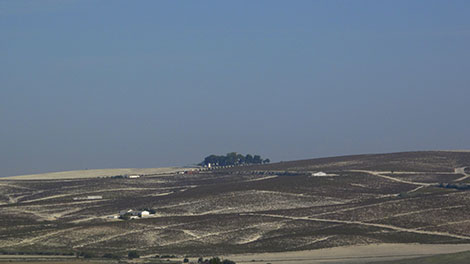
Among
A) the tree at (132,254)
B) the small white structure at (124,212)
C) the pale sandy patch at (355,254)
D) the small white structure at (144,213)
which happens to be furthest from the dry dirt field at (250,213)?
the pale sandy patch at (355,254)

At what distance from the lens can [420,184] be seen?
153000mm

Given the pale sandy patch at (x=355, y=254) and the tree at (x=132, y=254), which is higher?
the tree at (x=132, y=254)

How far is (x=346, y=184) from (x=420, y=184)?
13430 millimetres

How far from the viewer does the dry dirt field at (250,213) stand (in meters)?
97.4

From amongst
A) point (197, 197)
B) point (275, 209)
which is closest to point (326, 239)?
point (275, 209)

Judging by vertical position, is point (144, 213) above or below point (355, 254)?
above

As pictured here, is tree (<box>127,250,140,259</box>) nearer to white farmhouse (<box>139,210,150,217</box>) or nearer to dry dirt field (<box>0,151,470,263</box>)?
dry dirt field (<box>0,151,470,263</box>)

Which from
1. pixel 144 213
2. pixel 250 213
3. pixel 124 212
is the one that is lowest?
pixel 250 213

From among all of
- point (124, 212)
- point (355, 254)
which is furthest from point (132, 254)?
point (124, 212)

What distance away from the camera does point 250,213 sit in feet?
410

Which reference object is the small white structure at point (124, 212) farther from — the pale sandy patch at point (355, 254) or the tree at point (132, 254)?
the pale sandy patch at point (355, 254)

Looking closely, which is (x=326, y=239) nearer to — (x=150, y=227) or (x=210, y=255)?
(x=210, y=255)

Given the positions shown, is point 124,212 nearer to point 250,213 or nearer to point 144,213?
point 144,213

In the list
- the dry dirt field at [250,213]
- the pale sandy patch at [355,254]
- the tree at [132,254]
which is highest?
the dry dirt field at [250,213]
